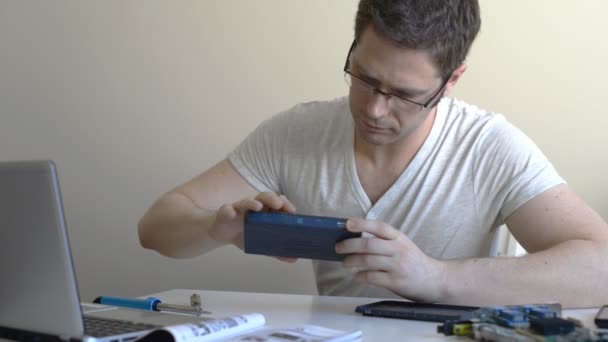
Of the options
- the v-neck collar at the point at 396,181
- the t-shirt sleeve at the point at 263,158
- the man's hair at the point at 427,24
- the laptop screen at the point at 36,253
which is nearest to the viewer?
the laptop screen at the point at 36,253

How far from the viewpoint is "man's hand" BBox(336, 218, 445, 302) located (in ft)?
3.77

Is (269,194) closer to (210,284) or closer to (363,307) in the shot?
(363,307)

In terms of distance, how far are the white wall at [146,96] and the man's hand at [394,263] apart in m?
1.05

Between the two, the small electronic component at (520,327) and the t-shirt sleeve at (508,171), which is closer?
the small electronic component at (520,327)

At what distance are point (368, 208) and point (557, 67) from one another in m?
0.83

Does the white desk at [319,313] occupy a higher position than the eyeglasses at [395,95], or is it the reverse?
the eyeglasses at [395,95]

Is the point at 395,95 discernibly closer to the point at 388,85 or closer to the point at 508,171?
the point at 388,85

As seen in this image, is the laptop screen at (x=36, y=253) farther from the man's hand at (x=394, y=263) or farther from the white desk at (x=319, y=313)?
the man's hand at (x=394, y=263)

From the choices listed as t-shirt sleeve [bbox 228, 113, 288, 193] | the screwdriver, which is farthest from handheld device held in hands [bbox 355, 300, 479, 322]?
t-shirt sleeve [bbox 228, 113, 288, 193]

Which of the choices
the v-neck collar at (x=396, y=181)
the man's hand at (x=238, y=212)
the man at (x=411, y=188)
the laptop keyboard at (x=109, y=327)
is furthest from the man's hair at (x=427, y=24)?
the laptop keyboard at (x=109, y=327)

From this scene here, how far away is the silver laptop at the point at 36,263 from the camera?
0.79 m

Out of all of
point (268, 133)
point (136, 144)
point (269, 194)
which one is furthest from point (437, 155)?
point (136, 144)

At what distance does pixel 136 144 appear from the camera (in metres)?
2.30

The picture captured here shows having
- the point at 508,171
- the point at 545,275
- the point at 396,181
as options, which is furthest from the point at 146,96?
the point at 545,275
